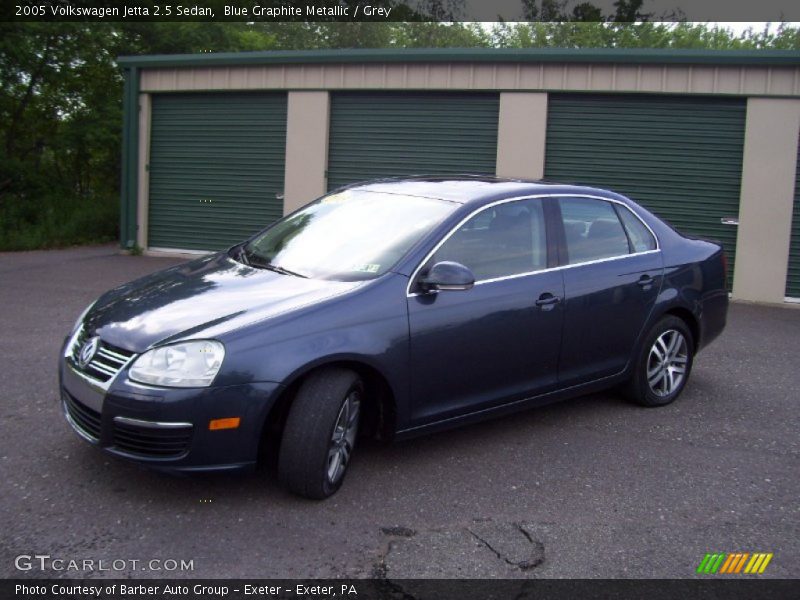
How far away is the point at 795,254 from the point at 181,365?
10.2 meters

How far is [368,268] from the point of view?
450 cm

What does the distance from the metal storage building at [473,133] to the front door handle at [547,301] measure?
7.74 m

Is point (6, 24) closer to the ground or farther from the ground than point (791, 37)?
closer to the ground

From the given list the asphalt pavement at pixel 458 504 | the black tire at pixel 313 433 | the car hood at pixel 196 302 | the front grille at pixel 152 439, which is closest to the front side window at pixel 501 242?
the car hood at pixel 196 302

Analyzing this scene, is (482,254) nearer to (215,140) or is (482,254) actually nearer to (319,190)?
(319,190)

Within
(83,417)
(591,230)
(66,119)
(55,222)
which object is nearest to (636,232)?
(591,230)

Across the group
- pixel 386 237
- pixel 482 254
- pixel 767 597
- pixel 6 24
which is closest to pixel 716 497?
pixel 767 597

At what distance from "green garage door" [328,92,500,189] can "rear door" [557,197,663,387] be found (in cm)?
717

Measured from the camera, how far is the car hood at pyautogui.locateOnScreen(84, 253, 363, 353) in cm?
392

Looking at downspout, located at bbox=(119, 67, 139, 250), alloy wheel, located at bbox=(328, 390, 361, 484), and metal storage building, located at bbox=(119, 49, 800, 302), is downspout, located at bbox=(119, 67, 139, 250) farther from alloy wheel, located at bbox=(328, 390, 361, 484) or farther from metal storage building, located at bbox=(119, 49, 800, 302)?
alloy wheel, located at bbox=(328, 390, 361, 484)

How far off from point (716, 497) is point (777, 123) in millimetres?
8633

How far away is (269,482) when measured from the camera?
4.25m

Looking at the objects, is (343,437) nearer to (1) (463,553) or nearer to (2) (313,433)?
(2) (313,433)

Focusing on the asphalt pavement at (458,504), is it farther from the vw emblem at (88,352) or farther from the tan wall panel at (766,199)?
the tan wall panel at (766,199)
